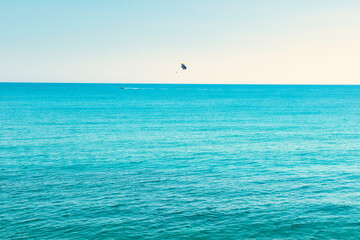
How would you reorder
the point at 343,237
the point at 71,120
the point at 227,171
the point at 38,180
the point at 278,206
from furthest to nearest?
the point at 71,120
the point at 227,171
the point at 38,180
the point at 278,206
the point at 343,237

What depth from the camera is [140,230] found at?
32719 mm

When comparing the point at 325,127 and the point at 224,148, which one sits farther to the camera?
the point at 325,127

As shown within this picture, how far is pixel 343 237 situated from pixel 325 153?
3359 cm

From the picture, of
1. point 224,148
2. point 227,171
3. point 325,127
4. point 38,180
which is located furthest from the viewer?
point 325,127

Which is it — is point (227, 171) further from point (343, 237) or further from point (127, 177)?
point (343, 237)

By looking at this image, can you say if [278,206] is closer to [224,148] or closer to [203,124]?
[224,148]

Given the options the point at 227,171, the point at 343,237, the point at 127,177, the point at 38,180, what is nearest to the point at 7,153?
the point at 38,180

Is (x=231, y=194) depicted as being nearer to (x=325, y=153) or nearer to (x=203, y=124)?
(x=325, y=153)

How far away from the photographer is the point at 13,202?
3850 centimetres

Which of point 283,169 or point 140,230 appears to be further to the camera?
point 283,169

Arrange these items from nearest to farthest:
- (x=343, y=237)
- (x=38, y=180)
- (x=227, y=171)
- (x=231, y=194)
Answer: (x=343, y=237), (x=231, y=194), (x=38, y=180), (x=227, y=171)

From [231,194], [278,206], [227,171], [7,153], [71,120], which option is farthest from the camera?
[71,120]

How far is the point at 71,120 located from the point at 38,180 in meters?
64.6

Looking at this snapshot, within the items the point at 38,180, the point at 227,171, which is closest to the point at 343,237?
the point at 227,171
